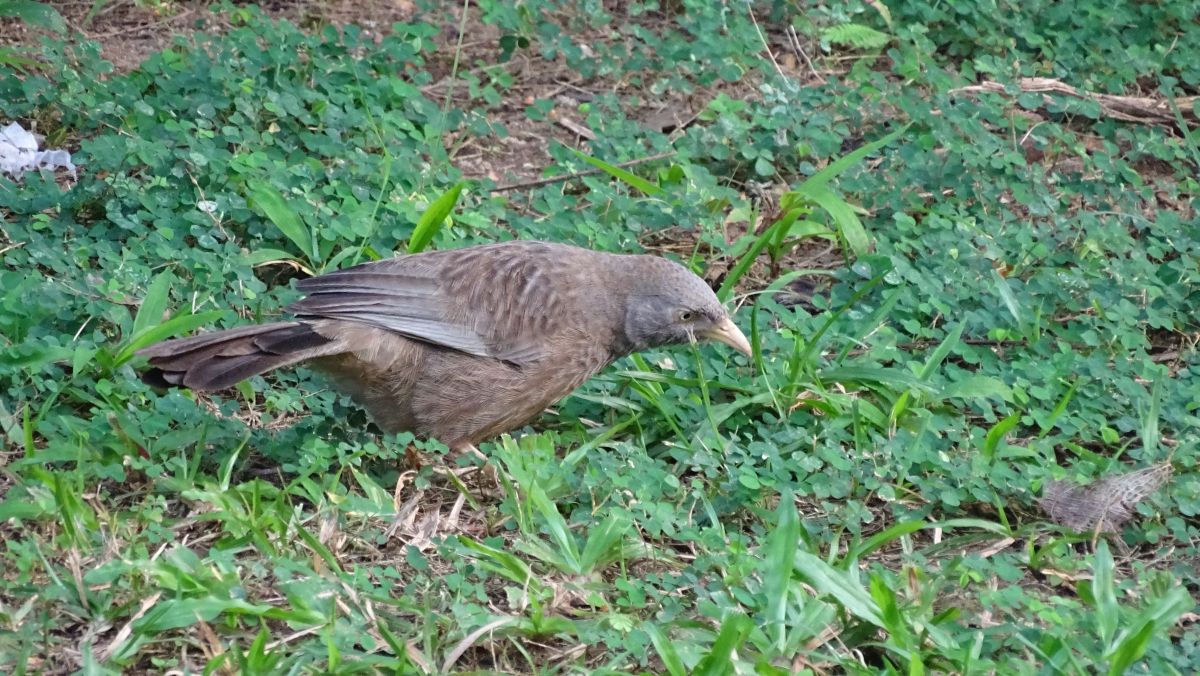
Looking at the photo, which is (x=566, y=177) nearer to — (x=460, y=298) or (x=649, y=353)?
(x=649, y=353)

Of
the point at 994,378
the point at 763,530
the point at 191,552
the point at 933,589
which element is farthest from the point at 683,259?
the point at 191,552

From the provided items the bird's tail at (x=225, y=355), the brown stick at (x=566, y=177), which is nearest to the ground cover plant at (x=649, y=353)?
the brown stick at (x=566, y=177)

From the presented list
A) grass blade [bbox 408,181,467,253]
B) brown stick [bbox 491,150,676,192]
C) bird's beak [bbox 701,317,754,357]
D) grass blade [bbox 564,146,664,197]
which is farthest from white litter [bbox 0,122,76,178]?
bird's beak [bbox 701,317,754,357]

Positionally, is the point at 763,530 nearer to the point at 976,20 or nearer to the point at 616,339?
the point at 616,339

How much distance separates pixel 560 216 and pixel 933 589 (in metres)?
3.04

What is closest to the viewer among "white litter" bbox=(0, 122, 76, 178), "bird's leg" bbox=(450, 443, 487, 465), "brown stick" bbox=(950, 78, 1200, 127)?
"bird's leg" bbox=(450, 443, 487, 465)

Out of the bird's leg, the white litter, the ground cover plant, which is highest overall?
the white litter

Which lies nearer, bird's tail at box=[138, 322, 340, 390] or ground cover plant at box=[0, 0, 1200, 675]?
ground cover plant at box=[0, 0, 1200, 675]

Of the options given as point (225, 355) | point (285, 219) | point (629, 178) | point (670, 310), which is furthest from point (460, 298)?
point (629, 178)

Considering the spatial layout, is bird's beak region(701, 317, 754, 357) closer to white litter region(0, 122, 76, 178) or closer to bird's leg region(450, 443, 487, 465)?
bird's leg region(450, 443, 487, 465)

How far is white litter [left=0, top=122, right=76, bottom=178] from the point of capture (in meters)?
6.82

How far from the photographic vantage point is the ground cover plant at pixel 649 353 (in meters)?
4.41

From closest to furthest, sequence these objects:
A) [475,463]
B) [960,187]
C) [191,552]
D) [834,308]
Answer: [191,552]
[475,463]
[834,308]
[960,187]

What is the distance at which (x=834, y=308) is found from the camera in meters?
6.59
